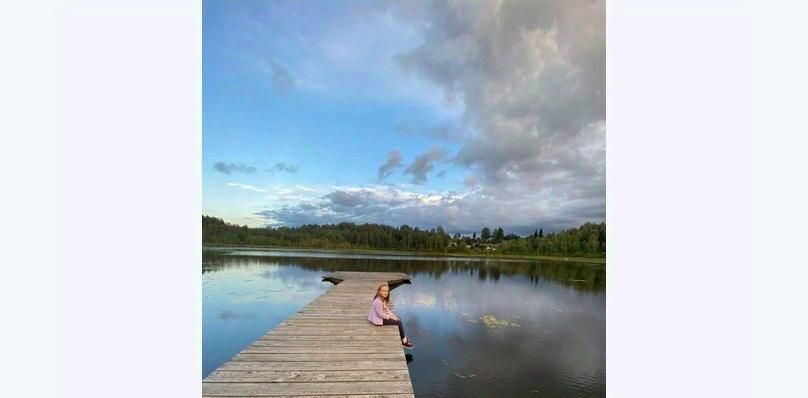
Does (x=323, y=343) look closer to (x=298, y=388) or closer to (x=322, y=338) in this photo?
(x=322, y=338)

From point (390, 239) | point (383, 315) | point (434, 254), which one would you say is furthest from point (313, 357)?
point (390, 239)

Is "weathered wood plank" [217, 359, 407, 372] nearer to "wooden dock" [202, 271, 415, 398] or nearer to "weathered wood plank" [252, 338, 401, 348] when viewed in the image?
"wooden dock" [202, 271, 415, 398]

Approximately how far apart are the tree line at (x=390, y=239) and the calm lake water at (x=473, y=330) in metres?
Answer: 19.1

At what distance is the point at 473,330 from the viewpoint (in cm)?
580

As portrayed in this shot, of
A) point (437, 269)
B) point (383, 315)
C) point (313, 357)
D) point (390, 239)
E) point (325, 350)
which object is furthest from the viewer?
point (390, 239)

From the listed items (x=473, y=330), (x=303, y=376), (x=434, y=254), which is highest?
(x=303, y=376)

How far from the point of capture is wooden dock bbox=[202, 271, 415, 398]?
2314 millimetres

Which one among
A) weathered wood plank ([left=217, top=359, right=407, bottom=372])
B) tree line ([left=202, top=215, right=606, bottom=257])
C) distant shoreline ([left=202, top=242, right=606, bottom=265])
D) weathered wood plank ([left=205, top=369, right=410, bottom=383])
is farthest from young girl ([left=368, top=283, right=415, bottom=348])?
tree line ([left=202, top=215, right=606, bottom=257])

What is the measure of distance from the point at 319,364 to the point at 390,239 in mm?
30208

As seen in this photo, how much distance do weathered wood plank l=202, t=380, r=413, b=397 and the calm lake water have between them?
4.13 ft
